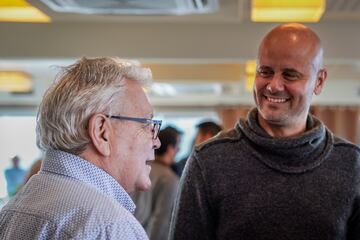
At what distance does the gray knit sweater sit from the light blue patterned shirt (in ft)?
1.58

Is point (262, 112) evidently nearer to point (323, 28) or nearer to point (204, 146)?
point (204, 146)

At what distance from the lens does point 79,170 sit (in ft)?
3.76

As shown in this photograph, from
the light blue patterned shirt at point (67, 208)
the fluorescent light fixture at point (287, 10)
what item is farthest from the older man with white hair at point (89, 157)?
the fluorescent light fixture at point (287, 10)

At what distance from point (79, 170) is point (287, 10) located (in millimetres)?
1988

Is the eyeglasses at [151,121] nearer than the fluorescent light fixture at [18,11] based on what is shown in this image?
Yes

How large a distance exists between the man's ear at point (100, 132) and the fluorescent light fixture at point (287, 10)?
1742 millimetres

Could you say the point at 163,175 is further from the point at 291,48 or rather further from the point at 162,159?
the point at 291,48

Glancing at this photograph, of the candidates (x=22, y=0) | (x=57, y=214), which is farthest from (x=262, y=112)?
(x=22, y=0)

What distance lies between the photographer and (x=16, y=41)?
171 inches

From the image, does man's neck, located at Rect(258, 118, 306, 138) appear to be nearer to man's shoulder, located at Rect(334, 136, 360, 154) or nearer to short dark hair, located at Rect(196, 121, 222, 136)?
man's shoulder, located at Rect(334, 136, 360, 154)

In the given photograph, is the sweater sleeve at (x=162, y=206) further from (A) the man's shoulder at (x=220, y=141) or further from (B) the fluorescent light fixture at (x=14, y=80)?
(B) the fluorescent light fixture at (x=14, y=80)

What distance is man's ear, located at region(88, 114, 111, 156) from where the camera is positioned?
1.19 metres

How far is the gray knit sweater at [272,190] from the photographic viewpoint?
156 centimetres

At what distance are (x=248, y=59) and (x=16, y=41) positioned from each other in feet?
5.55
